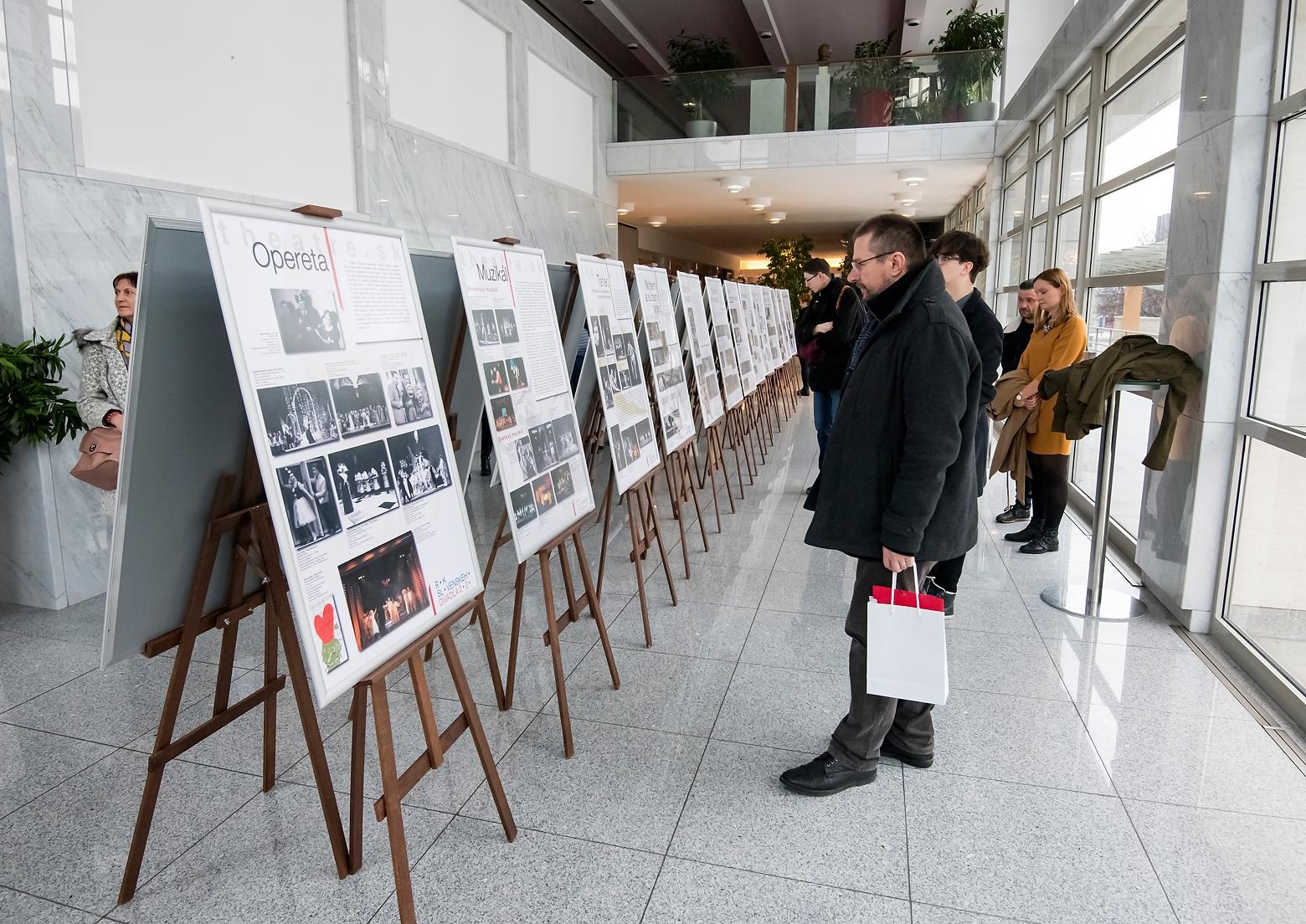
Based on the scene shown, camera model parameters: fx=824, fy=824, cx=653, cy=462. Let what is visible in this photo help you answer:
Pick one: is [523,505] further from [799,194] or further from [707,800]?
[799,194]

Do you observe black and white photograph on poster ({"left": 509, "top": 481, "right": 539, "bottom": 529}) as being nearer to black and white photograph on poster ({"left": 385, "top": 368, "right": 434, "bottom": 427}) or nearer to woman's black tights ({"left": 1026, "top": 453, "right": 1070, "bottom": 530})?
black and white photograph on poster ({"left": 385, "top": 368, "right": 434, "bottom": 427})

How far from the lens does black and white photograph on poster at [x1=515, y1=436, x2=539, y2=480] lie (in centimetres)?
246

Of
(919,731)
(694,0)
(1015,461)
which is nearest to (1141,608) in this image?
(1015,461)

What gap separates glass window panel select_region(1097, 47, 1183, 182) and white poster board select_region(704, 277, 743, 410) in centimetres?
256

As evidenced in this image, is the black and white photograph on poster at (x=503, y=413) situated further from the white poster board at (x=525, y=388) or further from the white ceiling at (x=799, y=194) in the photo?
the white ceiling at (x=799, y=194)

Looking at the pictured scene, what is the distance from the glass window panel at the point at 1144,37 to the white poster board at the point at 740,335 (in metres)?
2.83

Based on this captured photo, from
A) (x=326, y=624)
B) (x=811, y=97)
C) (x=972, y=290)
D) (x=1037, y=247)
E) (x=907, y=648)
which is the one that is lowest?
(x=907, y=648)

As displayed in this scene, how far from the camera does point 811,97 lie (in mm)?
10258

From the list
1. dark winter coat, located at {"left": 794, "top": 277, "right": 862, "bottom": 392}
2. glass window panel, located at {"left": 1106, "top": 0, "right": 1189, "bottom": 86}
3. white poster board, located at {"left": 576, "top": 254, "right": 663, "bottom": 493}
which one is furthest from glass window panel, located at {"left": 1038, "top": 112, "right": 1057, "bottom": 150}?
white poster board, located at {"left": 576, "top": 254, "right": 663, "bottom": 493}

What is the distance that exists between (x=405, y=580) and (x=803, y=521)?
3.79 metres

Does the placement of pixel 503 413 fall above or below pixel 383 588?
above

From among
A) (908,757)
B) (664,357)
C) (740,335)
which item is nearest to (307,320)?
(908,757)

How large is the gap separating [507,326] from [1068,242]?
5.47 m

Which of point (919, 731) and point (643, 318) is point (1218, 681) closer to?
point (919, 731)
